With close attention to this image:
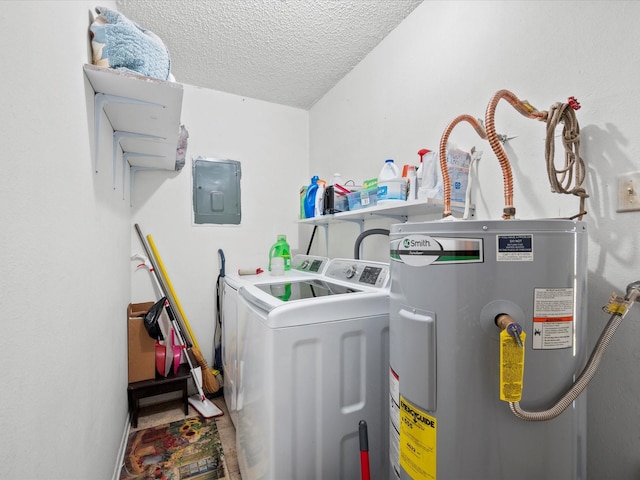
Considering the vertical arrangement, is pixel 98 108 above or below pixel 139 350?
above

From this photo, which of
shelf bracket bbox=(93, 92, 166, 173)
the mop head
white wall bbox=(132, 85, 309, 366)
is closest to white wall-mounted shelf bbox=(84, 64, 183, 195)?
shelf bracket bbox=(93, 92, 166, 173)

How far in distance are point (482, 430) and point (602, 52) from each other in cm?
133

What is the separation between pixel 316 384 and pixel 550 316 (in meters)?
0.80

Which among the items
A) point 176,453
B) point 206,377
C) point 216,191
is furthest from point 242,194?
point 176,453

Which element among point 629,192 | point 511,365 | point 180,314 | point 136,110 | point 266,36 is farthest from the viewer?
point 180,314

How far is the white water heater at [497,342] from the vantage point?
2.40 feet

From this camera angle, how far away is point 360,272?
5.62ft

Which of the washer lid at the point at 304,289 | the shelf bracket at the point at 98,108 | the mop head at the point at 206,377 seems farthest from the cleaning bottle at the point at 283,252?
the shelf bracket at the point at 98,108

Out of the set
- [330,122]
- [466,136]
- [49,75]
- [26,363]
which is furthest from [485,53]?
[26,363]

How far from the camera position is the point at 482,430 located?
0.76 meters

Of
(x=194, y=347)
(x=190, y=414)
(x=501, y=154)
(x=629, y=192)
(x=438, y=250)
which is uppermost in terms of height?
(x=501, y=154)

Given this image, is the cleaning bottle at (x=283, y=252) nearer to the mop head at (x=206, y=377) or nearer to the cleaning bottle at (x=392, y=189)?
the mop head at (x=206, y=377)

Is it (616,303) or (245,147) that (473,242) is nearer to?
(616,303)

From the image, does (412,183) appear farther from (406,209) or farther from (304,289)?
(304,289)
